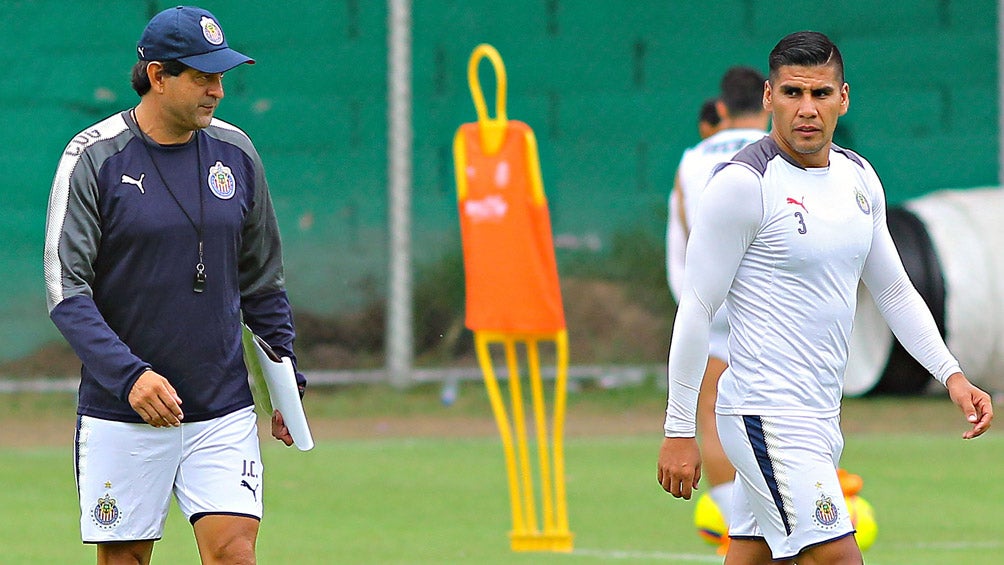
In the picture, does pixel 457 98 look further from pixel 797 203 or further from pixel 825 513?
pixel 825 513

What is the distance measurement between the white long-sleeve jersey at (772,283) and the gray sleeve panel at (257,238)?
1.25 meters

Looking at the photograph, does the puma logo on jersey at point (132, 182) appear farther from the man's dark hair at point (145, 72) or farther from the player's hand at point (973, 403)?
the player's hand at point (973, 403)

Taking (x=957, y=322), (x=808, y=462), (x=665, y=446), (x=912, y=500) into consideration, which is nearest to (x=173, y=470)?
(x=665, y=446)

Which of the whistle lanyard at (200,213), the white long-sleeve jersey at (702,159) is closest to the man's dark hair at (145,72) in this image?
the whistle lanyard at (200,213)

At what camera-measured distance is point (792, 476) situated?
4973 mm

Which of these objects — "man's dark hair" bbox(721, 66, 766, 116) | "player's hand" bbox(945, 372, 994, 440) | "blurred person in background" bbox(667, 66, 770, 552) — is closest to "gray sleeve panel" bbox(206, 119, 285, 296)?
"player's hand" bbox(945, 372, 994, 440)

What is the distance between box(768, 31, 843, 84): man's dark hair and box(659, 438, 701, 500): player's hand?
3.51 ft

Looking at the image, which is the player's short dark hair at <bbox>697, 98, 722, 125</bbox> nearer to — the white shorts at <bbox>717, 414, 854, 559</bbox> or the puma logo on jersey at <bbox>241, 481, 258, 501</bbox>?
the white shorts at <bbox>717, 414, 854, 559</bbox>

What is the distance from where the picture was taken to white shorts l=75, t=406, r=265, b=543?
16.9 ft

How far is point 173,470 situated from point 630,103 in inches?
401

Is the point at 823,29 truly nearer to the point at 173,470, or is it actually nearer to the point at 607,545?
the point at 607,545

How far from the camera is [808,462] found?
498 cm

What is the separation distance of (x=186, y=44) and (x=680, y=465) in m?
1.78

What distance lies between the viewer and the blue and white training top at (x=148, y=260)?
16.2 feet
